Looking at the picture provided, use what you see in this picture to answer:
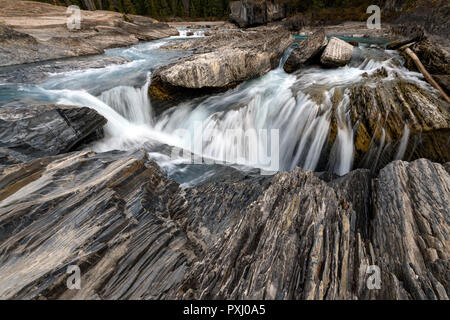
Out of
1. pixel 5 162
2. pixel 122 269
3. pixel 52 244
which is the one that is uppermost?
pixel 5 162

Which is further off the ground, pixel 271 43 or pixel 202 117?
pixel 271 43

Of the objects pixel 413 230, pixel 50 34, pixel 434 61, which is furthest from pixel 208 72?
pixel 50 34

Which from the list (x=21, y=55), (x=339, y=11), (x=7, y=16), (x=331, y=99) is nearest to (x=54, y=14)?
(x=7, y=16)

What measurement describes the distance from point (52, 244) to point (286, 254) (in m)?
3.24

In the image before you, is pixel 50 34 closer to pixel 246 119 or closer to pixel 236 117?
pixel 236 117

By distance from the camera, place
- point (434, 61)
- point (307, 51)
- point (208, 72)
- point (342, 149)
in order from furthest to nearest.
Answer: point (307, 51) → point (208, 72) → point (434, 61) → point (342, 149)

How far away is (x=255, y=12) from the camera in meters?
45.7

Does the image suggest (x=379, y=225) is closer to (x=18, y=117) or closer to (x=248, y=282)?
(x=248, y=282)

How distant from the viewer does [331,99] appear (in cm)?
710

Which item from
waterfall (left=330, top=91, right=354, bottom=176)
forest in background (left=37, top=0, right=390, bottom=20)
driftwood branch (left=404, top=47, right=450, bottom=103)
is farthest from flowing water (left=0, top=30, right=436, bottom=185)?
forest in background (left=37, top=0, right=390, bottom=20)

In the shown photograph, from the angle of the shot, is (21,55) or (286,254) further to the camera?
(21,55)

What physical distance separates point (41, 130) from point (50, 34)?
18.6m

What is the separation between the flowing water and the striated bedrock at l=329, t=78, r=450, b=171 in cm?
32

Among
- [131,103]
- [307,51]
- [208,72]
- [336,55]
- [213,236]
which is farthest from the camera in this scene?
[307,51]
